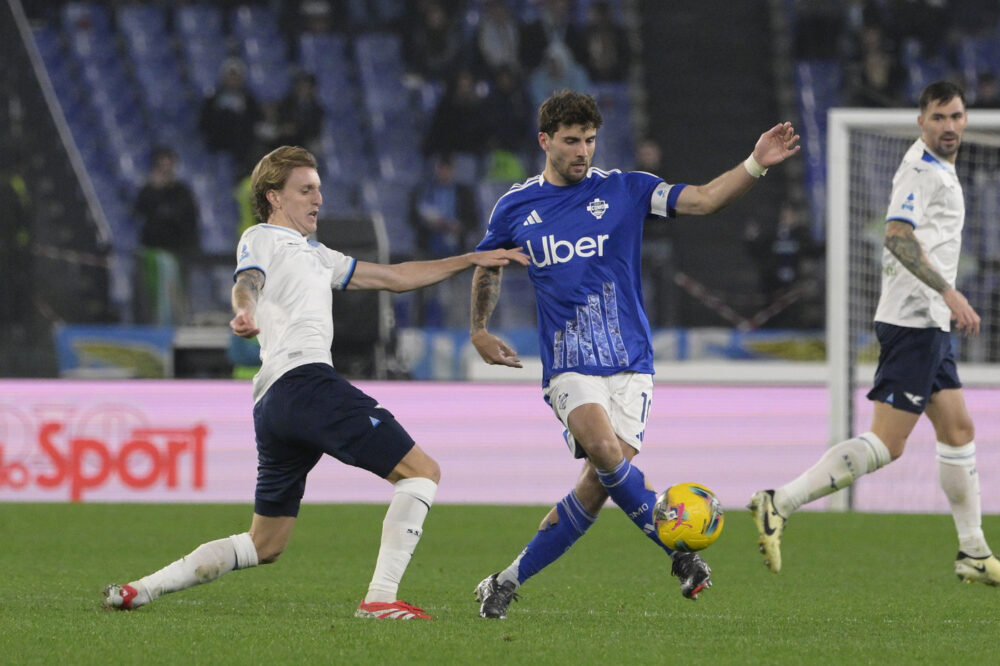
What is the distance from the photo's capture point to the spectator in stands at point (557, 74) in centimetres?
1742

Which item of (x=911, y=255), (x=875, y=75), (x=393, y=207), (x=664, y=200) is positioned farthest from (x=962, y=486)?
(x=875, y=75)

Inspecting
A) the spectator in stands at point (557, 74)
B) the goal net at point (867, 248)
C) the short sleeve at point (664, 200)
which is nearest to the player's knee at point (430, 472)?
the short sleeve at point (664, 200)

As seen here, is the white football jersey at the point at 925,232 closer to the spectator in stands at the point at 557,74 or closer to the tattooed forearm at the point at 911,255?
the tattooed forearm at the point at 911,255

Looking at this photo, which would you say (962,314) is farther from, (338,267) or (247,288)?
(247,288)

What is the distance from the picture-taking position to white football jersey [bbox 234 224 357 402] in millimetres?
5016

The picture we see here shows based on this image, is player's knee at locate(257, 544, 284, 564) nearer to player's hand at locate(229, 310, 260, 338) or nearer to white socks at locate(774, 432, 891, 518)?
player's hand at locate(229, 310, 260, 338)

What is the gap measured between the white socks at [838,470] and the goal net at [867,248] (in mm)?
3231

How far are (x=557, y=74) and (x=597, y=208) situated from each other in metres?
12.5

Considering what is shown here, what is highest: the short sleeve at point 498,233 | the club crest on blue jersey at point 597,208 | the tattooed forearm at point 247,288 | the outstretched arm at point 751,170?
the outstretched arm at point 751,170

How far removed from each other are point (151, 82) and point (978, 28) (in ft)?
33.3

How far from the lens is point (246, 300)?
15.8 feet

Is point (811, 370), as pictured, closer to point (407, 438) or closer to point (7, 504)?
point (7, 504)

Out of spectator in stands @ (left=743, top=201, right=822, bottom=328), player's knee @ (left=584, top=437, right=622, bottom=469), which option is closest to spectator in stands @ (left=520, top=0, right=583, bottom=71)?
spectator in stands @ (left=743, top=201, right=822, bottom=328)

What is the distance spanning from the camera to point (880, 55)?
17.3m
